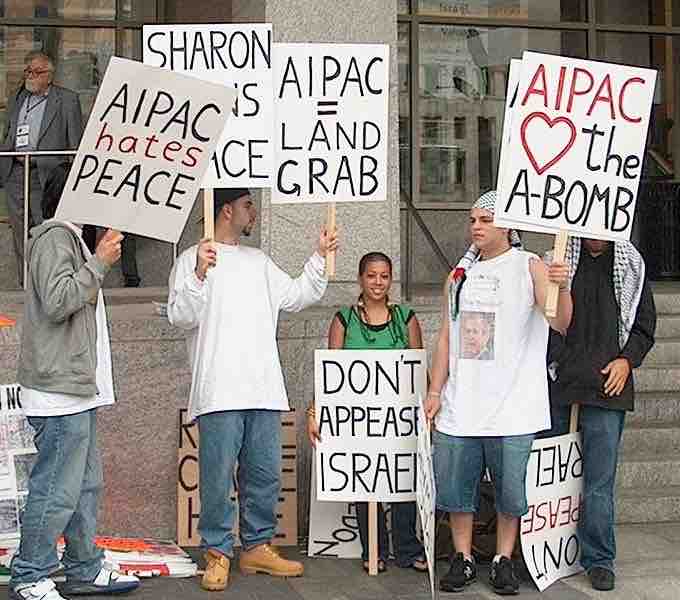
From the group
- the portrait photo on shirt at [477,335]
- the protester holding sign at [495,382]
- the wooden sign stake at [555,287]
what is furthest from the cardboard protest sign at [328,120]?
the wooden sign stake at [555,287]

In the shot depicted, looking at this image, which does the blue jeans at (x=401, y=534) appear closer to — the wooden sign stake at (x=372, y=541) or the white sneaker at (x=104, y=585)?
the wooden sign stake at (x=372, y=541)

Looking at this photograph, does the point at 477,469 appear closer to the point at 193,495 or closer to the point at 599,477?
the point at 599,477

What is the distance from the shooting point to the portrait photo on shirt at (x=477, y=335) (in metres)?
6.86

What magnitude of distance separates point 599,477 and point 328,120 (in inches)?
86.7

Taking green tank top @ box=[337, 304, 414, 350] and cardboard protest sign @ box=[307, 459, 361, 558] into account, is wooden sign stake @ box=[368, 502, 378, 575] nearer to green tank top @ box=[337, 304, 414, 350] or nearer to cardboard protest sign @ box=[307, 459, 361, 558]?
cardboard protest sign @ box=[307, 459, 361, 558]

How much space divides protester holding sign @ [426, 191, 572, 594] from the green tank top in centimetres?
44

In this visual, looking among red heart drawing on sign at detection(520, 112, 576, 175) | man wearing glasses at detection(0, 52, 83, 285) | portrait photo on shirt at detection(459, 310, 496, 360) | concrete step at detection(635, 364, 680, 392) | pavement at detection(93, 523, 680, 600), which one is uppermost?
man wearing glasses at detection(0, 52, 83, 285)

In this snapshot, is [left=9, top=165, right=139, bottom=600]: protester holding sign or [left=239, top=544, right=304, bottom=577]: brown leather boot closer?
[left=9, top=165, right=139, bottom=600]: protester holding sign

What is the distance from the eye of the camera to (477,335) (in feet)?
22.6

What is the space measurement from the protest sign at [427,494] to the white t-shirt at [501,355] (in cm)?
19

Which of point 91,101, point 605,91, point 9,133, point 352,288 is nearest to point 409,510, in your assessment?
point 352,288

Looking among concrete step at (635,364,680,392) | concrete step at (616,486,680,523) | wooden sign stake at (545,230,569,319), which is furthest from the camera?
concrete step at (635,364,680,392)

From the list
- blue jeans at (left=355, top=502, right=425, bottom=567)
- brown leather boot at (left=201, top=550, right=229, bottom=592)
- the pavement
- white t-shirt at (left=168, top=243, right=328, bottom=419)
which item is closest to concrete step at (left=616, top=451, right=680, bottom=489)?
the pavement

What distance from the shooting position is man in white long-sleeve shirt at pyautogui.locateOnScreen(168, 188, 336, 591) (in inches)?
271
